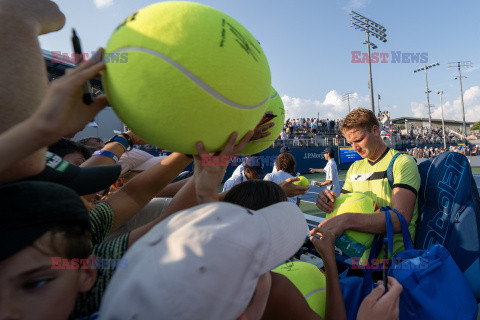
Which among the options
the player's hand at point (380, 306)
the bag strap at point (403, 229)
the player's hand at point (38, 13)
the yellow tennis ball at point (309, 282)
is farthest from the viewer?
the bag strap at point (403, 229)

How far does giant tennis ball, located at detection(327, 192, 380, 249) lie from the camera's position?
5.15ft

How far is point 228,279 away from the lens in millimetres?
706

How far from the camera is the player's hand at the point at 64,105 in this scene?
0.62 meters

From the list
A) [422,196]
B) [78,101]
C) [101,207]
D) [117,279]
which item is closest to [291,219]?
[117,279]

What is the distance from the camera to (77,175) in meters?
1.00

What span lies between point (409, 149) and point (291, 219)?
102ft

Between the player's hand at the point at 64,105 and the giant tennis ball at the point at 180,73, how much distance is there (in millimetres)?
67

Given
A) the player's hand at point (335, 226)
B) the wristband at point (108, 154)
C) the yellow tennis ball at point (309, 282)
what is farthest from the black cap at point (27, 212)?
the player's hand at point (335, 226)

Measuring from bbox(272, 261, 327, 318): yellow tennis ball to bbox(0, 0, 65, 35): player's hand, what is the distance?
1.52 meters

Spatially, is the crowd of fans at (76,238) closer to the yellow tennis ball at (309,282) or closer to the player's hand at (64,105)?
the player's hand at (64,105)

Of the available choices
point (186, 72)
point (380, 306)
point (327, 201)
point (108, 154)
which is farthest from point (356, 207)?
point (108, 154)

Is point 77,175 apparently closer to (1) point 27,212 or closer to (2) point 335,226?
(1) point 27,212

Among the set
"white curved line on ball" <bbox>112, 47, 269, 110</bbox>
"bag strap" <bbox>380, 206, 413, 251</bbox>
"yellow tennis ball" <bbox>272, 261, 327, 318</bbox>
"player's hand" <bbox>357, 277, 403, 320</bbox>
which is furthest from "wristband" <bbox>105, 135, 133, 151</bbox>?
"bag strap" <bbox>380, 206, 413, 251</bbox>

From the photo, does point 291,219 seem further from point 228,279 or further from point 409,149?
point 409,149
